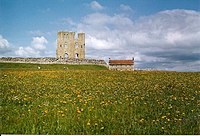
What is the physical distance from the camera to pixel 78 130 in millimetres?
5895

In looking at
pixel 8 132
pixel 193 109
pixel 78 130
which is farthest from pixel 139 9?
pixel 8 132

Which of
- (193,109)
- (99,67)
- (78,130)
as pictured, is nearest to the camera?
(78,130)

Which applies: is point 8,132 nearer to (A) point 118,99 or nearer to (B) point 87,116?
(B) point 87,116

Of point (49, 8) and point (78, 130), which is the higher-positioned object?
point (49, 8)

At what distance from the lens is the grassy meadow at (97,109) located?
585cm

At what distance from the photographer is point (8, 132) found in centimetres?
598

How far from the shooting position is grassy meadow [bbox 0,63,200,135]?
585 centimetres

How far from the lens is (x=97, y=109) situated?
623 cm

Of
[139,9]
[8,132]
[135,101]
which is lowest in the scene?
[8,132]

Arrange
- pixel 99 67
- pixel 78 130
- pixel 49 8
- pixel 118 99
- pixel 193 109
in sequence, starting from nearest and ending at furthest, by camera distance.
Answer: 1. pixel 78 130
2. pixel 193 109
3. pixel 118 99
4. pixel 49 8
5. pixel 99 67

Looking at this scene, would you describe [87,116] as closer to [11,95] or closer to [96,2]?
[11,95]

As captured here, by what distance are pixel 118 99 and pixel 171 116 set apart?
3.85ft

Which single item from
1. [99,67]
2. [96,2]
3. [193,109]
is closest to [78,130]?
[193,109]

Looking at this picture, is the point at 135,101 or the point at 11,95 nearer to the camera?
the point at 135,101
